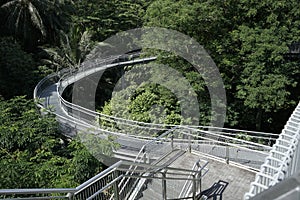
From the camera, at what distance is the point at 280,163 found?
303 cm

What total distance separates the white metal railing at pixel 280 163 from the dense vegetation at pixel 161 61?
5.25 meters

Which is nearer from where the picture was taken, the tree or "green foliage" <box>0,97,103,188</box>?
"green foliage" <box>0,97,103,188</box>

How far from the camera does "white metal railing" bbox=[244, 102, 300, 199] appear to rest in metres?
2.71

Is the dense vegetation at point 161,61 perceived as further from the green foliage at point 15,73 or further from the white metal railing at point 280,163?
the white metal railing at point 280,163

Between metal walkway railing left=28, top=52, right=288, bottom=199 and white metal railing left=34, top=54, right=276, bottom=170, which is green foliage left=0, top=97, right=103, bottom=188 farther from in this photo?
white metal railing left=34, top=54, right=276, bottom=170

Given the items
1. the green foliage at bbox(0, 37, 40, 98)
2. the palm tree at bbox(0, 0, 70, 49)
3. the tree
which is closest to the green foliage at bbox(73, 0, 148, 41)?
the palm tree at bbox(0, 0, 70, 49)

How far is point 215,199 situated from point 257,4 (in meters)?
11.6

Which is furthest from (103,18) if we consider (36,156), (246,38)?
(36,156)

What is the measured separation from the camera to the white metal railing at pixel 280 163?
271cm

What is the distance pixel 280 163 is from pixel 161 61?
12.7 m

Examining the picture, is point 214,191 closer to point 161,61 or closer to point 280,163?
point 280,163

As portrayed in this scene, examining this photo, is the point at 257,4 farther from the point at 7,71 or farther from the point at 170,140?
the point at 7,71

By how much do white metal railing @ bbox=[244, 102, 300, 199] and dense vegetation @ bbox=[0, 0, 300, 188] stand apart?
5.25m

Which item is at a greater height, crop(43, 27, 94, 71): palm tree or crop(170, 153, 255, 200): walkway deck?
crop(43, 27, 94, 71): palm tree
